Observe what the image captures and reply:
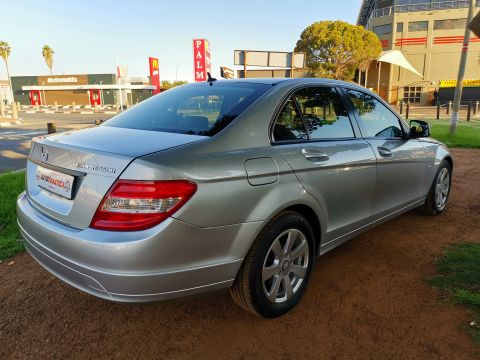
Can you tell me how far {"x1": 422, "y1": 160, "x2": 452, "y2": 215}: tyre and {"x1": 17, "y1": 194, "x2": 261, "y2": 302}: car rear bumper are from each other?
306 centimetres

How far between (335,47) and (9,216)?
39150 millimetres

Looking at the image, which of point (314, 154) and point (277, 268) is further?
point (314, 154)

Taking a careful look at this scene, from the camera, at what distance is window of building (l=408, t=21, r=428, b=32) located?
4512 cm

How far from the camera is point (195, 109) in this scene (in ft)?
9.48

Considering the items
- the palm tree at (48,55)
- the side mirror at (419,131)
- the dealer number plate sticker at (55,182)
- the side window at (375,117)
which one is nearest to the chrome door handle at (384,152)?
the side window at (375,117)

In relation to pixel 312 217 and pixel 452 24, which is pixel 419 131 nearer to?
pixel 312 217

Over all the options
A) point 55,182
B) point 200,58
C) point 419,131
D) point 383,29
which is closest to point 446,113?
point 200,58

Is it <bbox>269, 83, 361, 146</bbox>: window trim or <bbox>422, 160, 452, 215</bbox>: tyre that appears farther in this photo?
<bbox>422, 160, 452, 215</bbox>: tyre

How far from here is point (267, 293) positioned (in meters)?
2.49

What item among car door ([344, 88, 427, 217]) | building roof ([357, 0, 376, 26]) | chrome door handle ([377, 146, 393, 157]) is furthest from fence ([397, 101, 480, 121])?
building roof ([357, 0, 376, 26])

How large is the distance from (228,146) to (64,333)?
62.5 inches

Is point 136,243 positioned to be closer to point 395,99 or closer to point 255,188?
point 255,188

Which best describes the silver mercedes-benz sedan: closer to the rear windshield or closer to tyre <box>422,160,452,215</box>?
the rear windshield

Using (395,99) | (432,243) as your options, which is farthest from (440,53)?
(432,243)
